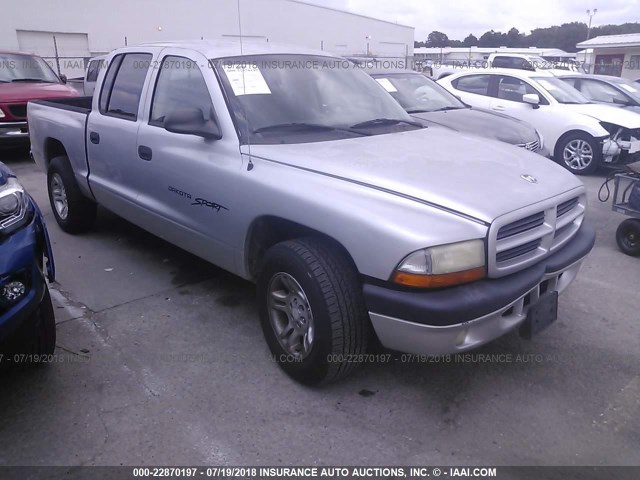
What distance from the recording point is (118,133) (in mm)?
4422

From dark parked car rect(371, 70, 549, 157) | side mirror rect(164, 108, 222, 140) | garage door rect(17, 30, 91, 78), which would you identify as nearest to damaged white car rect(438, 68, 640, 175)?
dark parked car rect(371, 70, 549, 157)

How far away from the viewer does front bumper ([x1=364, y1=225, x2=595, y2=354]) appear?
249 cm

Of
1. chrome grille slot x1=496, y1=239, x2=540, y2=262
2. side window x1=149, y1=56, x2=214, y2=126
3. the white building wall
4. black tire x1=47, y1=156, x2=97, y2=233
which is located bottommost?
black tire x1=47, y1=156, x2=97, y2=233

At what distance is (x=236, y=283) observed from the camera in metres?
4.52

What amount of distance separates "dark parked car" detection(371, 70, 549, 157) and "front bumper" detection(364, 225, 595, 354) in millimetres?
3764

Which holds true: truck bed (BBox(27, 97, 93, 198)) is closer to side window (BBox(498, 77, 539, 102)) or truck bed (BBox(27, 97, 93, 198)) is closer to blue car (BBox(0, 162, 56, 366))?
blue car (BBox(0, 162, 56, 366))

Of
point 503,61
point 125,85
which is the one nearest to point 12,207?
point 125,85

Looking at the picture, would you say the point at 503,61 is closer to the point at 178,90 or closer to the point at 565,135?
the point at 565,135

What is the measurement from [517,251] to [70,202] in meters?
4.38

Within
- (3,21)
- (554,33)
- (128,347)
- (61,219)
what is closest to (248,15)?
(3,21)

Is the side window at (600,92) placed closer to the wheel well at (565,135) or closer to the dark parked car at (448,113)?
the wheel well at (565,135)

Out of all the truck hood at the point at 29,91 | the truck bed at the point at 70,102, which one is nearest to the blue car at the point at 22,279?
the truck bed at the point at 70,102

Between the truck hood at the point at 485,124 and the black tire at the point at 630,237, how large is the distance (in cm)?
170

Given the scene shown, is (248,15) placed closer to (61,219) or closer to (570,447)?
(61,219)
